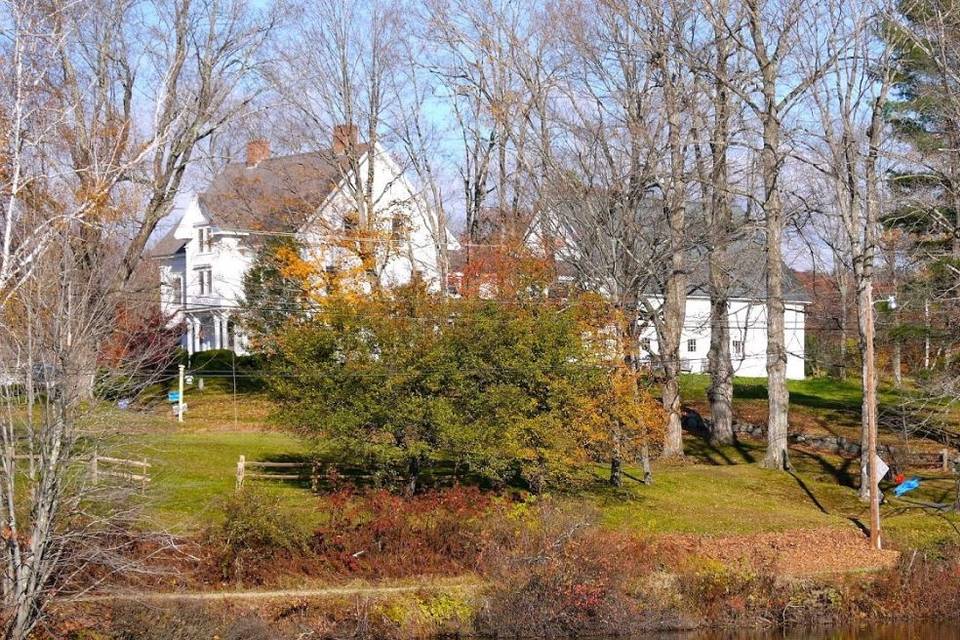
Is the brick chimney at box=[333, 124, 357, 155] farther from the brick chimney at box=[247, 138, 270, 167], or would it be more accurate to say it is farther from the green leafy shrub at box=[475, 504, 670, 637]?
the green leafy shrub at box=[475, 504, 670, 637]

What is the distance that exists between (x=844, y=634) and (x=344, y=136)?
27.2 metres

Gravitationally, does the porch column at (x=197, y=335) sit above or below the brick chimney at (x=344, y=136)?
below

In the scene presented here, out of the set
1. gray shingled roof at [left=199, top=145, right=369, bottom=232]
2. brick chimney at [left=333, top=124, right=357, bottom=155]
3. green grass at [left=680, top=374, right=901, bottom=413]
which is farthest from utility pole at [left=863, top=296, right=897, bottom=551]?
gray shingled roof at [left=199, top=145, right=369, bottom=232]

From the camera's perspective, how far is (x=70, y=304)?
18.3m

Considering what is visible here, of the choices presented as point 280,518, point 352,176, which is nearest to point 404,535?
point 280,518

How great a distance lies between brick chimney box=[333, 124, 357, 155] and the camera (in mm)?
43750

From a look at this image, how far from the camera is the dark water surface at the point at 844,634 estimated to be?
24125 mm

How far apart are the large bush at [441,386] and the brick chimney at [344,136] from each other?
16.0m

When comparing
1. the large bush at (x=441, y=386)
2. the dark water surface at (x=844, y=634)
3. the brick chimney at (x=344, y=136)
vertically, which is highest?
the brick chimney at (x=344, y=136)

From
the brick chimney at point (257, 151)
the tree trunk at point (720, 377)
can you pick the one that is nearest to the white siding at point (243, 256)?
the brick chimney at point (257, 151)

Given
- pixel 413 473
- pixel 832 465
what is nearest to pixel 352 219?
pixel 413 473

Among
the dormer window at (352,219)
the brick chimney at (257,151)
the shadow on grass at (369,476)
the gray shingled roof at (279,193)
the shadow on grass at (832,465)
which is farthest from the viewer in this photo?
the brick chimney at (257,151)

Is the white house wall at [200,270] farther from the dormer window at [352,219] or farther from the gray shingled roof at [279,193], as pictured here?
the dormer window at [352,219]

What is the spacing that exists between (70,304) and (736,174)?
25.7m
